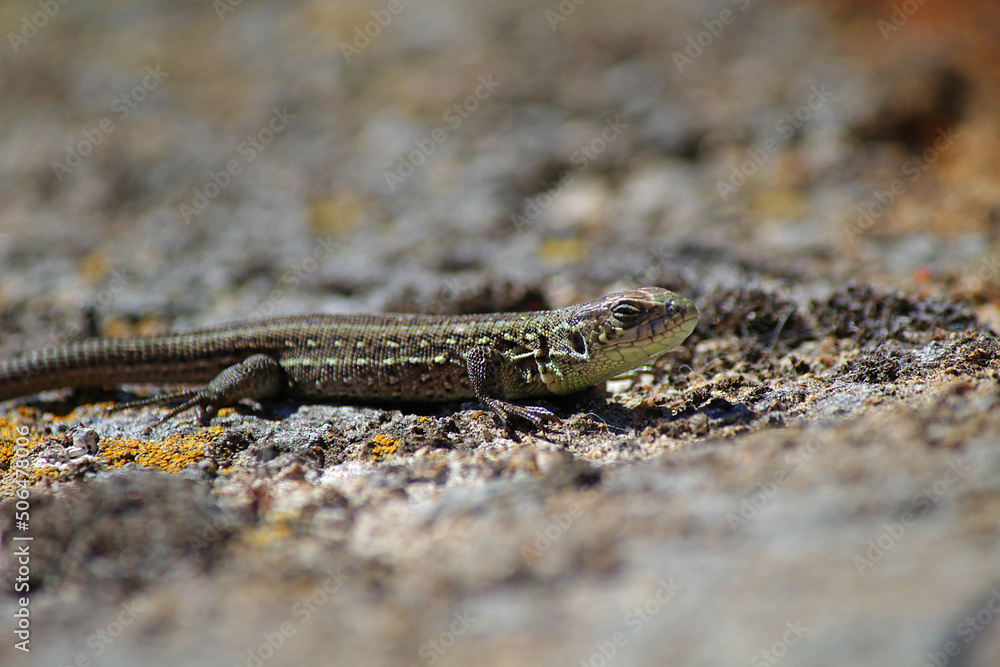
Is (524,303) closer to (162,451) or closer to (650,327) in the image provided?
A: (650,327)

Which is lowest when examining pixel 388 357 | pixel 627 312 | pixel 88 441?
pixel 88 441

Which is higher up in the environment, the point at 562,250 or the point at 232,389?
the point at 562,250

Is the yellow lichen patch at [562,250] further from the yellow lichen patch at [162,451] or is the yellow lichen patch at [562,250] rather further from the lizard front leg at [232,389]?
the yellow lichen patch at [162,451]

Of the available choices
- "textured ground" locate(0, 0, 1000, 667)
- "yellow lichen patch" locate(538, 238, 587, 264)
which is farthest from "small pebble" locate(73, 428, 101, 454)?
"yellow lichen patch" locate(538, 238, 587, 264)

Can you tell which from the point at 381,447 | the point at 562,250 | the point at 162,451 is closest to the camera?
the point at 381,447

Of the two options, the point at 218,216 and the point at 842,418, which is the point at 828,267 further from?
the point at 218,216

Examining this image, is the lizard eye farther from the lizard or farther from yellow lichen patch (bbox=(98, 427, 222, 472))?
yellow lichen patch (bbox=(98, 427, 222, 472))

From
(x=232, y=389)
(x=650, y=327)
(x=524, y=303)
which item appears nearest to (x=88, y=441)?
(x=232, y=389)
